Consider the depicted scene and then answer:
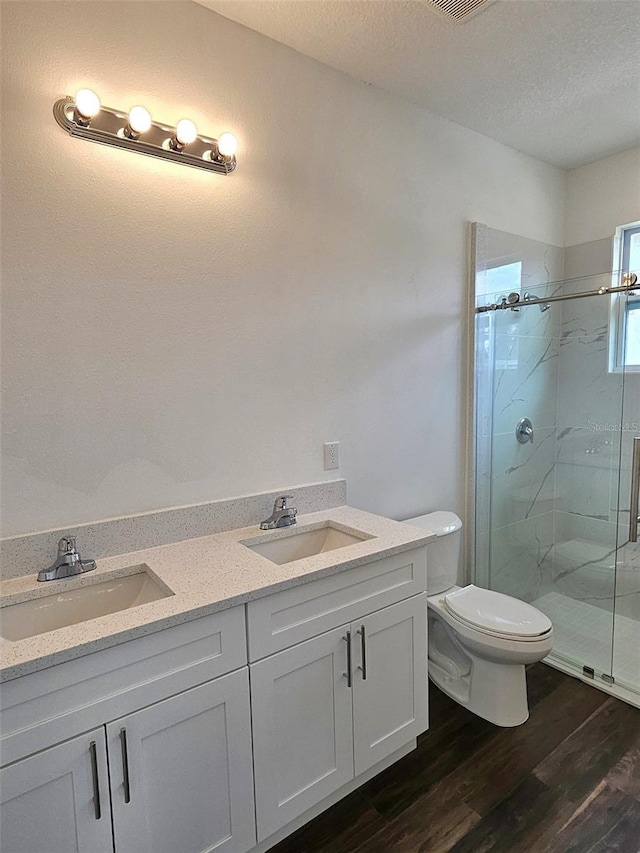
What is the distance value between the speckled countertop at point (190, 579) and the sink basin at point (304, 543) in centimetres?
2

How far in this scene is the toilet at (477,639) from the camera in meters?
1.87

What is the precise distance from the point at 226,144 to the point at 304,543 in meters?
1.45

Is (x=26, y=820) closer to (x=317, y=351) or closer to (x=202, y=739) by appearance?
(x=202, y=739)

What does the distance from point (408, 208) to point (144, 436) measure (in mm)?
1591

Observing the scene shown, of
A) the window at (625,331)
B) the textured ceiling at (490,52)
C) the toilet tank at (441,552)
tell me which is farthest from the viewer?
the window at (625,331)

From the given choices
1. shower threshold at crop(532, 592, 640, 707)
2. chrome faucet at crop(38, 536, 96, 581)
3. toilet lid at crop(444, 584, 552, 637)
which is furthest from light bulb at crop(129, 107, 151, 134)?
shower threshold at crop(532, 592, 640, 707)

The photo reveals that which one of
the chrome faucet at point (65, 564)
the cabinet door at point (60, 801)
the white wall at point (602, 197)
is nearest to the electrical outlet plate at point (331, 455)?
the chrome faucet at point (65, 564)

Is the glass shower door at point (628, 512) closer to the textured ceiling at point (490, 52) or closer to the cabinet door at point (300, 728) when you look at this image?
the textured ceiling at point (490, 52)

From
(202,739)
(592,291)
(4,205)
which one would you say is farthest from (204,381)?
(592,291)

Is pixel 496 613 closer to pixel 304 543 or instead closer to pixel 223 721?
pixel 304 543

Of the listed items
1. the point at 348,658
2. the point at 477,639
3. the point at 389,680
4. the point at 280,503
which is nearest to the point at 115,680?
the point at 348,658

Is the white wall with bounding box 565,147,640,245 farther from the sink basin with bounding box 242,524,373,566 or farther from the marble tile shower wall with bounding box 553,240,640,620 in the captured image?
the sink basin with bounding box 242,524,373,566

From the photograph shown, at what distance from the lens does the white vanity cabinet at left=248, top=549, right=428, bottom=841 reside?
1364 millimetres

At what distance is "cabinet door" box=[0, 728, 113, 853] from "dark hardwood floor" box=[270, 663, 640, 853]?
68 cm
